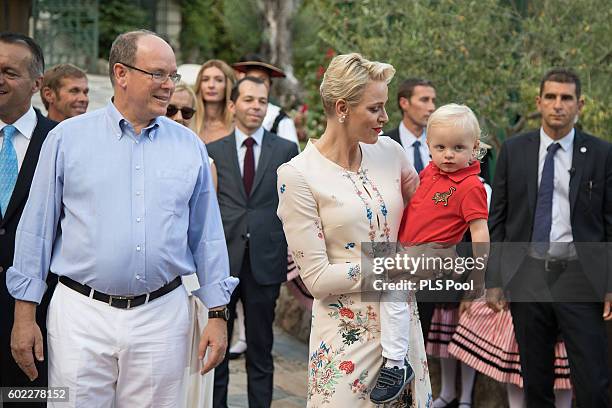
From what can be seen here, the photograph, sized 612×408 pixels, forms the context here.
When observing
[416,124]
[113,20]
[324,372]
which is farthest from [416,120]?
[113,20]

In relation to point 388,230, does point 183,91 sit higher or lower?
higher

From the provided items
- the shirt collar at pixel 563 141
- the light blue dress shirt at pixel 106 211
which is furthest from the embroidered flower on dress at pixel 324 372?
the shirt collar at pixel 563 141

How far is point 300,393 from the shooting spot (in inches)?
278

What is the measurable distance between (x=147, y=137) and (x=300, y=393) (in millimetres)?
3592

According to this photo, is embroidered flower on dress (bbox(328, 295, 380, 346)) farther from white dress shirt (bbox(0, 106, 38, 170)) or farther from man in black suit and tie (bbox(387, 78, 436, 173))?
man in black suit and tie (bbox(387, 78, 436, 173))

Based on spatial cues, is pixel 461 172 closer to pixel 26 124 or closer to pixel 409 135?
pixel 26 124

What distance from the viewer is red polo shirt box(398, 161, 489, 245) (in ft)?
12.4

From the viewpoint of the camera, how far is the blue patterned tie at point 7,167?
14.3ft

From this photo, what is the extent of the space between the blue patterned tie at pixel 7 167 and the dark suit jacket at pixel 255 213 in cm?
193

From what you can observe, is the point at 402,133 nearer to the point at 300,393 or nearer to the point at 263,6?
the point at 300,393

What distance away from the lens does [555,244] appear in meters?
5.54

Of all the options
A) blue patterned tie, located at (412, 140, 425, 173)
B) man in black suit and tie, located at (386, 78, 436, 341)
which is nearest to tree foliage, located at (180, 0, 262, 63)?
man in black suit and tie, located at (386, 78, 436, 341)

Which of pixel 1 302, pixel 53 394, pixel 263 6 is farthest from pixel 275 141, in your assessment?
pixel 263 6

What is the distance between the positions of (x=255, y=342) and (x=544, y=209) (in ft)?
6.62
